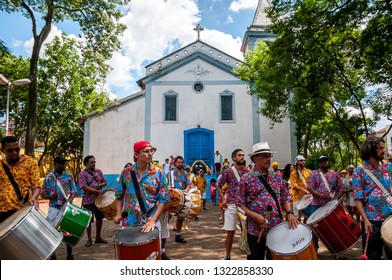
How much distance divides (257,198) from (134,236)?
139cm

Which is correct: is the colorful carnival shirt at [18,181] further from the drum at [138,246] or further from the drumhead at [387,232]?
the drumhead at [387,232]

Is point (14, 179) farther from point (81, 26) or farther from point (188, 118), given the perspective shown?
point (188, 118)

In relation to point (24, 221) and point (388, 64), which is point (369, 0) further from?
point (24, 221)

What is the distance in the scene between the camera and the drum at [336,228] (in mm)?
5312

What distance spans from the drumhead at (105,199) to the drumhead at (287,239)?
473 cm

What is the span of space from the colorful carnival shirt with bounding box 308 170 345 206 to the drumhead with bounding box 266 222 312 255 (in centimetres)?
313

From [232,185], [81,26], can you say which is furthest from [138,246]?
[81,26]

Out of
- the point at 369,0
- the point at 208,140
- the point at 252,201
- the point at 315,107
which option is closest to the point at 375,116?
the point at 315,107

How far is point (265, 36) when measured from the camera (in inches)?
924

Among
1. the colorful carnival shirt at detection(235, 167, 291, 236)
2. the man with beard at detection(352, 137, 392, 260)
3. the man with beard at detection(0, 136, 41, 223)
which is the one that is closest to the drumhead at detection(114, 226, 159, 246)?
the colorful carnival shirt at detection(235, 167, 291, 236)

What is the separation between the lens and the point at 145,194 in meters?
3.97

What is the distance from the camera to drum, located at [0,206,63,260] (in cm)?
341

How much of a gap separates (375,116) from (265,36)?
10.5m

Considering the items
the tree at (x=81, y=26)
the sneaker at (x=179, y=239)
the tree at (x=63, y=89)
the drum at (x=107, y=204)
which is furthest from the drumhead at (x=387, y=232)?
the tree at (x=63, y=89)
